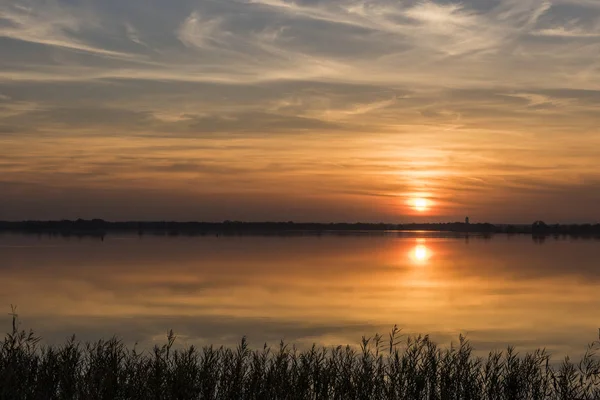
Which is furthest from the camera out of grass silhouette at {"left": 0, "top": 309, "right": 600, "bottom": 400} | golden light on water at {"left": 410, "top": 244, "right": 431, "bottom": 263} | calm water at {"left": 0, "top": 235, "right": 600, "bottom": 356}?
golden light on water at {"left": 410, "top": 244, "right": 431, "bottom": 263}

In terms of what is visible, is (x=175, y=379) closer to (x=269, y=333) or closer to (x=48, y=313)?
(x=269, y=333)

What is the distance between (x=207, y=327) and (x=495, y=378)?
66.2 feet

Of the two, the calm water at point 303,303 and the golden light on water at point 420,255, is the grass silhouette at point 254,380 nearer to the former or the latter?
the calm water at point 303,303

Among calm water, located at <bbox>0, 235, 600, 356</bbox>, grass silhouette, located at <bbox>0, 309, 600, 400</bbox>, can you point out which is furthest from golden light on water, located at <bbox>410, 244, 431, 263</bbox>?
grass silhouette, located at <bbox>0, 309, 600, 400</bbox>

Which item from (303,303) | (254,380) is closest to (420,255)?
(303,303)

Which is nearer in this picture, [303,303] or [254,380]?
[254,380]

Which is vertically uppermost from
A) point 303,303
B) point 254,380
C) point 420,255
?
point 254,380

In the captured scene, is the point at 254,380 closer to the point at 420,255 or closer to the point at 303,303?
the point at 303,303

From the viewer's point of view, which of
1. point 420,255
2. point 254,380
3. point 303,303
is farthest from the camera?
point 420,255

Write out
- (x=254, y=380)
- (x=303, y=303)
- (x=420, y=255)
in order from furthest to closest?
(x=420, y=255)
(x=303, y=303)
(x=254, y=380)

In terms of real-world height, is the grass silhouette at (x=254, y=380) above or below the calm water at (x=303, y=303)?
above

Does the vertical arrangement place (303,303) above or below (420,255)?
below

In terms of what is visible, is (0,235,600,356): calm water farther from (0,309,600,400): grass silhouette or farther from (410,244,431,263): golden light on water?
(410,244,431,263): golden light on water

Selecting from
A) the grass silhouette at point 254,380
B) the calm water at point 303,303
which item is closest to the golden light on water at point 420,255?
the calm water at point 303,303
